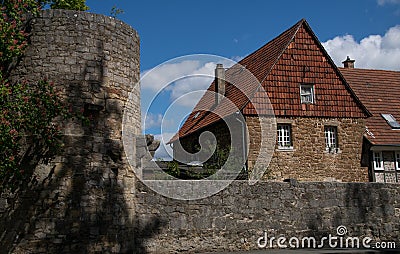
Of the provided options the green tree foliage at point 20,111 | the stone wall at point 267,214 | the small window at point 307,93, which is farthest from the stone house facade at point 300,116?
the green tree foliage at point 20,111

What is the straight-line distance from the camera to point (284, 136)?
20297 millimetres

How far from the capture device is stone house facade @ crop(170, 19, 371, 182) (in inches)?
784

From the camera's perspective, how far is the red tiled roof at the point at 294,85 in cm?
2039

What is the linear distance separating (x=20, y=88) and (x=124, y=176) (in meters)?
2.89

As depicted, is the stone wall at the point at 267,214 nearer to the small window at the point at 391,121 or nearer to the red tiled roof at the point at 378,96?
the red tiled roof at the point at 378,96

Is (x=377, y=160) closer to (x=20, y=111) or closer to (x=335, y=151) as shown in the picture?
(x=335, y=151)

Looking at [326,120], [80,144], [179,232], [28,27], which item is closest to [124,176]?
[80,144]

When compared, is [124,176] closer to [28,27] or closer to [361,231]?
[28,27]

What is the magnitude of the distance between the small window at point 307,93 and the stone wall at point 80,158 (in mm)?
11884

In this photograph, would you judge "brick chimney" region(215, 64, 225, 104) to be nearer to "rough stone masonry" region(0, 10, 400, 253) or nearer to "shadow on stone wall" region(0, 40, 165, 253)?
"rough stone masonry" region(0, 10, 400, 253)

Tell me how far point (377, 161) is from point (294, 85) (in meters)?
5.07

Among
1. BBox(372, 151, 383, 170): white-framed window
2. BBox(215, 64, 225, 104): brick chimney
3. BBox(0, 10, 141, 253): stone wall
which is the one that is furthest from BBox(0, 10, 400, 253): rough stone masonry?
BBox(372, 151, 383, 170): white-framed window

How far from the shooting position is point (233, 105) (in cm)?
2052

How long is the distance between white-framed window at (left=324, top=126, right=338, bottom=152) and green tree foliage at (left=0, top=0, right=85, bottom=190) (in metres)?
13.8
